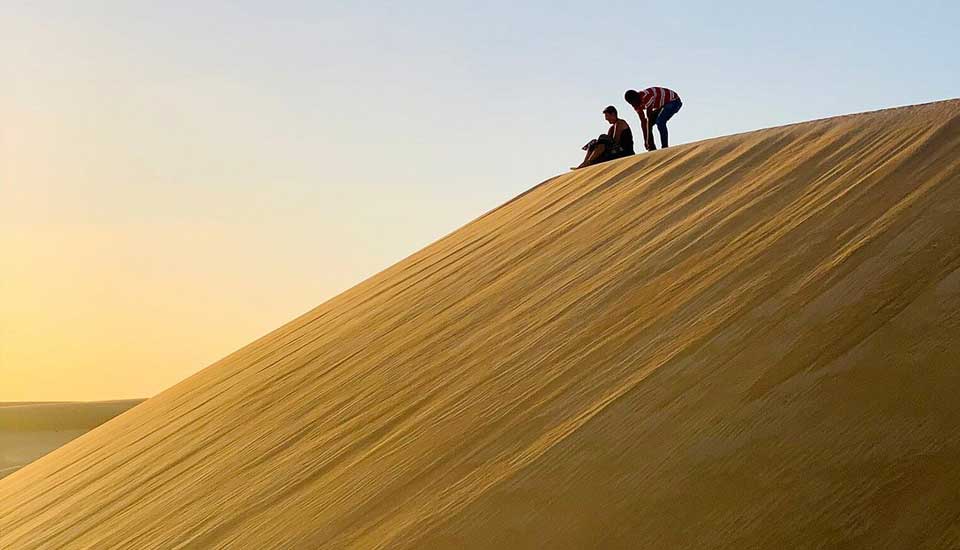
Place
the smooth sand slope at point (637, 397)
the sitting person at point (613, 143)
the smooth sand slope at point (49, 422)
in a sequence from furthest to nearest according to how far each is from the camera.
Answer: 1. the smooth sand slope at point (49, 422)
2. the sitting person at point (613, 143)
3. the smooth sand slope at point (637, 397)

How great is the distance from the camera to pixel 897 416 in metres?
2.38

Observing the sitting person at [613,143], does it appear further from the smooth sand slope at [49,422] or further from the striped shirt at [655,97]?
the smooth sand slope at [49,422]

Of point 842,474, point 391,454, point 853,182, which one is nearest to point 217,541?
point 391,454

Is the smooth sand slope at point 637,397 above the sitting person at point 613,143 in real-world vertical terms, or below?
below

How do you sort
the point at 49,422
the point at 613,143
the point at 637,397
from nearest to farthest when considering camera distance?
the point at 637,397, the point at 613,143, the point at 49,422

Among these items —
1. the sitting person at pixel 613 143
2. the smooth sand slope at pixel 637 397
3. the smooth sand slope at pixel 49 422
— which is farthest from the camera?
the smooth sand slope at pixel 49 422

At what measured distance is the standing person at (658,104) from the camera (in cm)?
696

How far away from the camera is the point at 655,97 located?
6988 millimetres

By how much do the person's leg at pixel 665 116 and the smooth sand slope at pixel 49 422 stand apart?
1351cm

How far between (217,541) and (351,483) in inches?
16.8

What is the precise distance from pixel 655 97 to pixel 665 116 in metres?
0.14

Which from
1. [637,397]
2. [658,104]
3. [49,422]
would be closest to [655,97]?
[658,104]

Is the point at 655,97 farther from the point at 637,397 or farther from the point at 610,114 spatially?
the point at 637,397

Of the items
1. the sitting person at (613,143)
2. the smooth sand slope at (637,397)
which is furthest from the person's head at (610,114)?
the smooth sand slope at (637,397)
